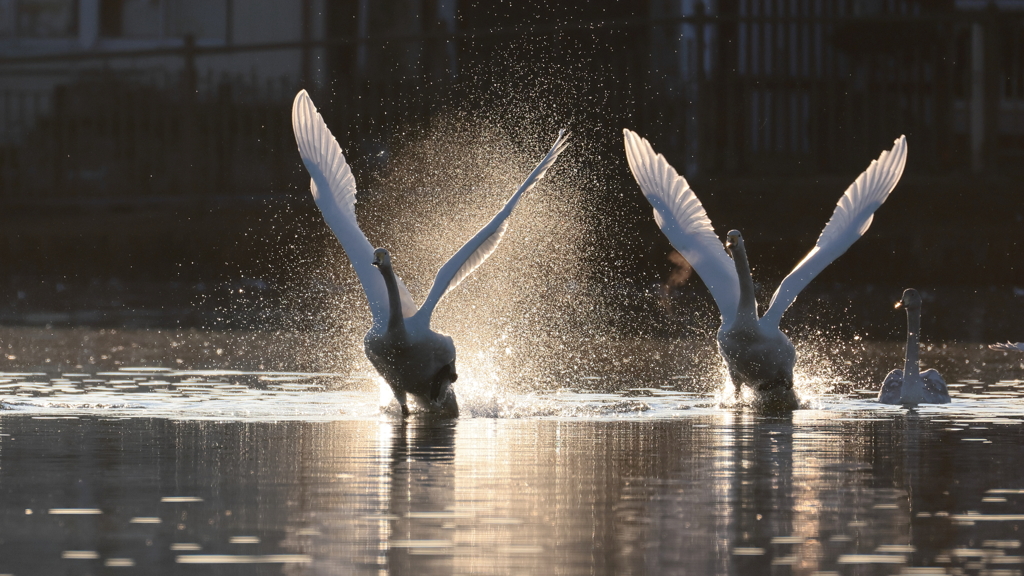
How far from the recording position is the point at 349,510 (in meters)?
8.55

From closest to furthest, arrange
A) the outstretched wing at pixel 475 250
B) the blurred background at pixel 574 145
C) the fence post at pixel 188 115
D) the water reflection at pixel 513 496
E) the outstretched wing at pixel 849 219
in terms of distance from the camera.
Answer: the water reflection at pixel 513 496 < the outstretched wing at pixel 475 250 < the outstretched wing at pixel 849 219 < the blurred background at pixel 574 145 < the fence post at pixel 188 115

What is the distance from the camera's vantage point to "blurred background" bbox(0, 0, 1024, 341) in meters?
27.1

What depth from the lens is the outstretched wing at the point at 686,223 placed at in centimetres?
1485

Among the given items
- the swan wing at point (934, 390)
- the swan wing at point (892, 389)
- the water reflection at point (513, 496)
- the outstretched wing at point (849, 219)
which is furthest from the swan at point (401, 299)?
the swan wing at point (934, 390)

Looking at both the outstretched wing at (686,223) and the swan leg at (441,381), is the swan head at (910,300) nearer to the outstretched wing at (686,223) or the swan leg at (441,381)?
the outstretched wing at (686,223)

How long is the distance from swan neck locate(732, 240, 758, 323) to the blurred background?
8.85 meters

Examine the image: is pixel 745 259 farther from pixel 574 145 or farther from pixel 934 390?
pixel 574 145

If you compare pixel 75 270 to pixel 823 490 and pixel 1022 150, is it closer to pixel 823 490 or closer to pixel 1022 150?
pixel 1022 150

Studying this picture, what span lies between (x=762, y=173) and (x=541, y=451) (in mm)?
17669

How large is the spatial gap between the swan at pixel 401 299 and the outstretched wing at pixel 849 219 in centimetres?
192

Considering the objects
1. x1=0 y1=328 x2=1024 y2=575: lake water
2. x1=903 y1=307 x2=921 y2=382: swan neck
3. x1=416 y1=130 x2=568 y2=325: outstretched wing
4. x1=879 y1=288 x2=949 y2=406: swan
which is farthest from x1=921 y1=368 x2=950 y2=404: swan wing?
x1=416 y1=130 x2=568 y2=325: outstretched wing

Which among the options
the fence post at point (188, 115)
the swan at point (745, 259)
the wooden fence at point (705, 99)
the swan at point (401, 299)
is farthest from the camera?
the fence post at point (188, 115)

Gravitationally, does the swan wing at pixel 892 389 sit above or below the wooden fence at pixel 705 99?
below

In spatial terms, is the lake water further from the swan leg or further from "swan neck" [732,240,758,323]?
"swan neck" [732,240,758,323]
